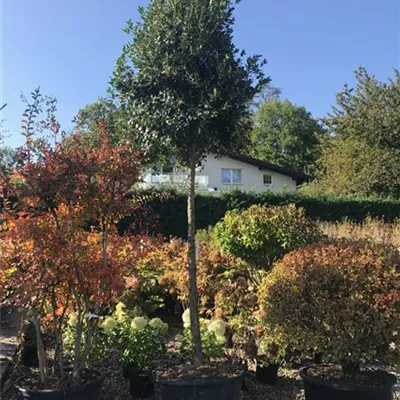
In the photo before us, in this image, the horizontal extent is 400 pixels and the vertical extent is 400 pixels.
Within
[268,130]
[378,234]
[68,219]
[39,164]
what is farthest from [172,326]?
[268,130]

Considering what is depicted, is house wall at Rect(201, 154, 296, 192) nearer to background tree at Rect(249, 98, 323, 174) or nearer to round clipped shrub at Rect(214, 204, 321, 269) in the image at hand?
background tree at Rect(249, 98, 323, 174)

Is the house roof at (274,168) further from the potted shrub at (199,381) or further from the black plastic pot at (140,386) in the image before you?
the black plastic pot at (140,386)

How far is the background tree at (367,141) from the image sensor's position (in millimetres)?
22125

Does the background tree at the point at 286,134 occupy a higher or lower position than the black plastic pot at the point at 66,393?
higher

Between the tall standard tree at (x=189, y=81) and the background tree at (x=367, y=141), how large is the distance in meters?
20.0

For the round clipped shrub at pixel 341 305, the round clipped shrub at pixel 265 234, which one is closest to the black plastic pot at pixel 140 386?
the round clipped shrub at pixel 341 305

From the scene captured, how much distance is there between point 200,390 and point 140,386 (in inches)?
32.0

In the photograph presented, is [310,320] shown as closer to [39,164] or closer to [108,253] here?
[108,253]

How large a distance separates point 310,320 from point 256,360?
3.13 feet

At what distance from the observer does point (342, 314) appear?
3.24 m

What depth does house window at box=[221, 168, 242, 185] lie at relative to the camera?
92.8 feet

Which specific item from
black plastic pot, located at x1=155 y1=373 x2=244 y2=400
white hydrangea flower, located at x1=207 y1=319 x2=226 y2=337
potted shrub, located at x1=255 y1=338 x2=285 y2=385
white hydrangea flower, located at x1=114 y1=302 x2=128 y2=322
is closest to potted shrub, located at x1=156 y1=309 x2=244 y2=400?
black plastic pot, located at x1=155 y1=373 x2=244 y2=400

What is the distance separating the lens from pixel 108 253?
367 centimetres

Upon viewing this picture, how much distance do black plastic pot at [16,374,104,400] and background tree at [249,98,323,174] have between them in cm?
3842
